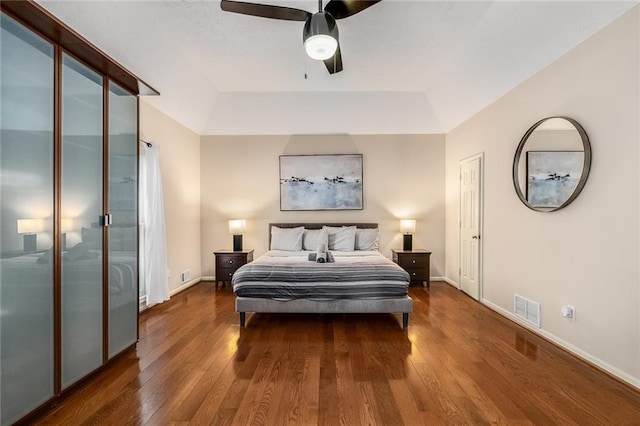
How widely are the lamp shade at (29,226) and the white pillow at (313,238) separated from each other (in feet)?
11.8

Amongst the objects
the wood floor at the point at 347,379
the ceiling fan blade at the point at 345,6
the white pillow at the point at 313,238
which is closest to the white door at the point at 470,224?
the wood floor at the point at 347,379

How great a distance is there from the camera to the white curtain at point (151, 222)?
3.93 meters

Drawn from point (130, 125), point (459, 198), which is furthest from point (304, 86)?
point (459, 198)

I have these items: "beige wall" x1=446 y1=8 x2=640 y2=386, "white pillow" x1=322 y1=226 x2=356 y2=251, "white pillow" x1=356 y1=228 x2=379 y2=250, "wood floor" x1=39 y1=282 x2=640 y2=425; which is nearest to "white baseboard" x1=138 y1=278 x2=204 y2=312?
"wood floor" x1=39 y1=282 x2=640 y2=425

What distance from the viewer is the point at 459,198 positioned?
4.92 m

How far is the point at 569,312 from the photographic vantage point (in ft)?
8.84

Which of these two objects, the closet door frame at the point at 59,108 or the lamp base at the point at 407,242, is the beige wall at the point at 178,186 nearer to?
the closet door frame at the point at 59,108

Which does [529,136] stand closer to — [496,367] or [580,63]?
[580,63]

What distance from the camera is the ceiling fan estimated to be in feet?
7.25

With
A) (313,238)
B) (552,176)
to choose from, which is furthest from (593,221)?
(313,238)

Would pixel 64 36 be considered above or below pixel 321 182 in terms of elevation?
above

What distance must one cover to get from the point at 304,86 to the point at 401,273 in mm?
3126

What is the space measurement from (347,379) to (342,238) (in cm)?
287

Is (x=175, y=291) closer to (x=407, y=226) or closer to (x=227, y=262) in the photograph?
(x=227, y=262)
